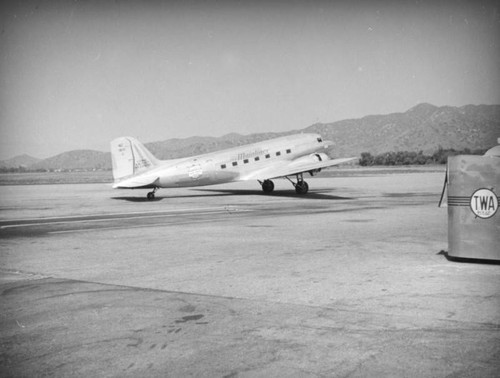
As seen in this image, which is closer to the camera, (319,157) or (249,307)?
(249,307)

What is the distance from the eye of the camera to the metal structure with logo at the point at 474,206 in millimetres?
9664

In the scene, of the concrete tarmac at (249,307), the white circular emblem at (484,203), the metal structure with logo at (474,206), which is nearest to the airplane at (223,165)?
the concrete tarmac at (249,307)

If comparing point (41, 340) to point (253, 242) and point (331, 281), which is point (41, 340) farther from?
point (253, 242)

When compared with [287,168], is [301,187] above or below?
below

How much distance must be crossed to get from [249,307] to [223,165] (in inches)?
1065

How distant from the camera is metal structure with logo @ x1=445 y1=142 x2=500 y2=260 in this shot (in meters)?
9.66

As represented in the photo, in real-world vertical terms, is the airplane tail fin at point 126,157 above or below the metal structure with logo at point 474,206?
above

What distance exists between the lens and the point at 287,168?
116 feet

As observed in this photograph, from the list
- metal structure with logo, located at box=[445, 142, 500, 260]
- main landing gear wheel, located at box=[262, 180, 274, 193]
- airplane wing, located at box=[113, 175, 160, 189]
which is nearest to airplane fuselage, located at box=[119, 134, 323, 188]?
airplane wing, located at box=[113, 175, 160, 189]

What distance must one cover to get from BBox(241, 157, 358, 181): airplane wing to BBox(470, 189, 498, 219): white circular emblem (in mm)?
23854

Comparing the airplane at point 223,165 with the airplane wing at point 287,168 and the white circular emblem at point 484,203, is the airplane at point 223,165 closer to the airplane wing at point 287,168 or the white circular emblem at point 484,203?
the airplane wing at point 287,168

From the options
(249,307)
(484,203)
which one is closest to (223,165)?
(484,203)

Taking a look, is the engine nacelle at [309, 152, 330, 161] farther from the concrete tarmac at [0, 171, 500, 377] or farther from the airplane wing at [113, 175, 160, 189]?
the concrete tarmac at [0, 171, 500, 377]

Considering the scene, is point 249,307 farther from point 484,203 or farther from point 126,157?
point 126,157
